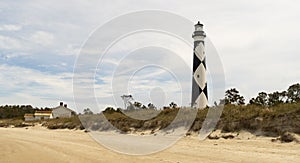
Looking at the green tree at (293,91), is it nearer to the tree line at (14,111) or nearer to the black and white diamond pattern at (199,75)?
the black and white diamond pattern at (199,75)

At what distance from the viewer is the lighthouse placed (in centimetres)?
2950

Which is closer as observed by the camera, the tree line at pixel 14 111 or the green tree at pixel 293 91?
the green tree at pixel 293 91

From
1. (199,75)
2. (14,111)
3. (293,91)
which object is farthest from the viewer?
(14,111)

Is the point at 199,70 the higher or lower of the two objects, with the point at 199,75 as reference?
higher

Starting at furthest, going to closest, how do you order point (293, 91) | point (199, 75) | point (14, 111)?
point (14, 111)
point (199, 75)
point (293, 91)

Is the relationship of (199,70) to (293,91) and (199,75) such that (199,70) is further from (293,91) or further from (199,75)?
(293,91)

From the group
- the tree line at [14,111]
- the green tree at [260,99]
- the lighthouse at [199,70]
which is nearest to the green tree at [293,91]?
the green tree at [260,99]

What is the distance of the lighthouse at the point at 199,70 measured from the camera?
2950 cm

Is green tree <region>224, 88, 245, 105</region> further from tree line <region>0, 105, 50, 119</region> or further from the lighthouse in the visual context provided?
tree line <region>0, 105, 50, 119</region>

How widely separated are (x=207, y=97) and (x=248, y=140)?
14.4 meters

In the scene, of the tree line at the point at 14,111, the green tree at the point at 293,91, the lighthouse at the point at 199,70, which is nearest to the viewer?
the green tree at the point at 293,91

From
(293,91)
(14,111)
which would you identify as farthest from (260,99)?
(14,111)

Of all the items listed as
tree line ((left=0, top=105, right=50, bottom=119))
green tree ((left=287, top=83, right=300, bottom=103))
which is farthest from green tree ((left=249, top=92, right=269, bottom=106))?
tree line ((left=0, top=105, right=50, bottom=119))

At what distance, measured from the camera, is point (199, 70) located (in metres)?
30.4
